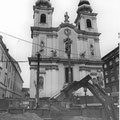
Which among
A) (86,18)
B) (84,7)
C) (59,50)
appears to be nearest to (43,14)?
(59,50)

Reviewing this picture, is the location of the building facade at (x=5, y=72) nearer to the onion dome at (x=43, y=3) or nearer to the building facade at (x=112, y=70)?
the onion dome at (x=43, y=3)

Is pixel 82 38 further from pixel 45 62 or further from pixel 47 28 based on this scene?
pixel 45 62

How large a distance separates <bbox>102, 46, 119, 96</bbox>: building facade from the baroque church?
14.7m

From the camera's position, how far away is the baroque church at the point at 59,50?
2850 cm

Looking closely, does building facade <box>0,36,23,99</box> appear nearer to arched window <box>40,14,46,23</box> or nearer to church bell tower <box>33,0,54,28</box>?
church bell tower <box>33,0,54,28</box>

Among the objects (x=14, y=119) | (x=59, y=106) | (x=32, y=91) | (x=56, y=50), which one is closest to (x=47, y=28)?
(x=56, y=50)

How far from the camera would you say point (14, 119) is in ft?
33.4

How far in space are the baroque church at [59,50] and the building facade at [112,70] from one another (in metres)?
14.7

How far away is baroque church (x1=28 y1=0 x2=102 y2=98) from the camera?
28500 millimetres

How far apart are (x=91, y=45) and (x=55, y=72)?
11.3 metres

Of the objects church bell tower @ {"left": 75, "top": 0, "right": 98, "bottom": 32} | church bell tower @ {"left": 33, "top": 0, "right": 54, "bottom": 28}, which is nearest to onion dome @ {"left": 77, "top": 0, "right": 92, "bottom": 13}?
church bell tower @ {"left": 75, "top": 0, "right": 98, "bottom": 32}

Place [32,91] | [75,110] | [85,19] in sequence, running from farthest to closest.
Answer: [85,19]
[32,91]
[75,110]

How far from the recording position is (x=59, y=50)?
31.4 meters

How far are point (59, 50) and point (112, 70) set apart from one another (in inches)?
947
